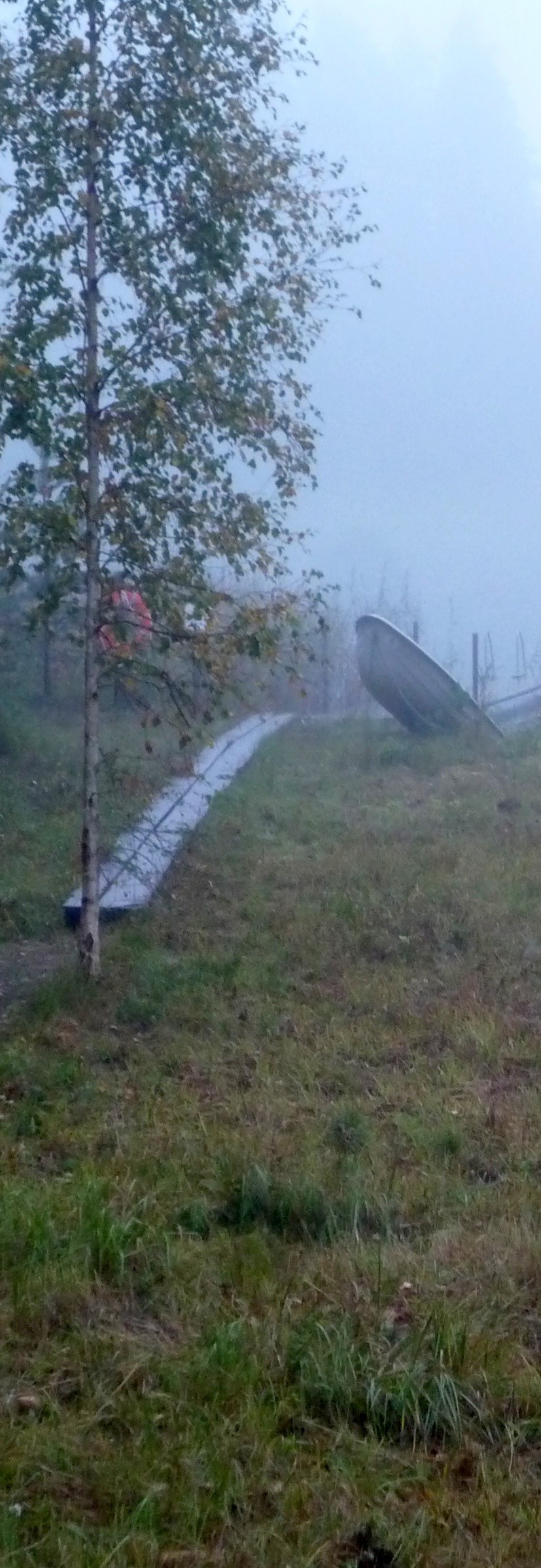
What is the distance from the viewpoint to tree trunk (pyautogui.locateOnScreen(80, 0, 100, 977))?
26.6 ft

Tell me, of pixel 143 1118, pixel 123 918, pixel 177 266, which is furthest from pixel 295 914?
pixel 177 266

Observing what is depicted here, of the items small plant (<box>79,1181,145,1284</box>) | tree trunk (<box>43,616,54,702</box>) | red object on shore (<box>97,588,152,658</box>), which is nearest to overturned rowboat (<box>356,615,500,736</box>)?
tree trunk (<box>43,616,54,702</box>)

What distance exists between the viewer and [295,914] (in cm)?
939

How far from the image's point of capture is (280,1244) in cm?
481

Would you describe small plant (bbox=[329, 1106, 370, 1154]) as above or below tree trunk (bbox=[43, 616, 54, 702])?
below

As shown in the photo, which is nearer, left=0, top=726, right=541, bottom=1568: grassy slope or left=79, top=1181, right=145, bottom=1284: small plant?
left=0, top=726, right=541, bottom=1568: grassy slope

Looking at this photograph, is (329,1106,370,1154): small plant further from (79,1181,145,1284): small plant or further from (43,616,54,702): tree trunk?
(43,616,54,702): tree trunk

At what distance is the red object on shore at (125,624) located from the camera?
27.1 ft

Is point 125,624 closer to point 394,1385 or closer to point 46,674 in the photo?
point 394,1385

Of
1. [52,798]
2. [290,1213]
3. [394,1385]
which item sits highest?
[52,798]

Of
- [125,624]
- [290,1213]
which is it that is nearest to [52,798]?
[125,624]

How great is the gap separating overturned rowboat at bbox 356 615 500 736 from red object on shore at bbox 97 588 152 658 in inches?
394

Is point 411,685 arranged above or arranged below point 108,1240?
above

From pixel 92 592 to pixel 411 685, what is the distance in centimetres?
1094
